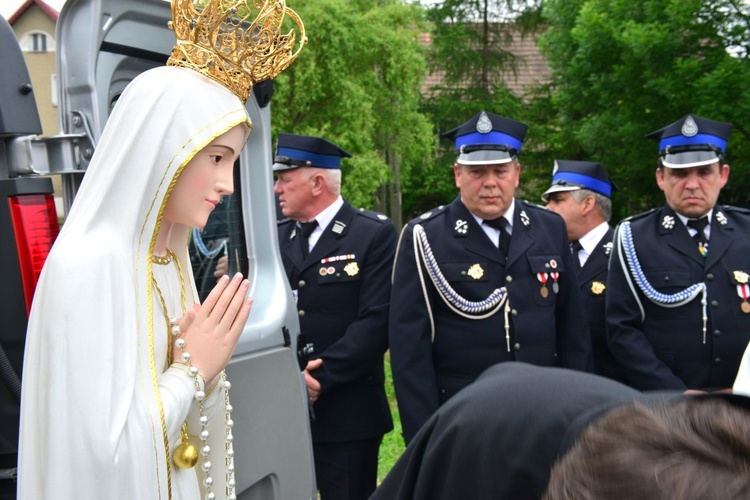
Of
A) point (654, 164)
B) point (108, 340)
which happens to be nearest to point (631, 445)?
point (108, 340)

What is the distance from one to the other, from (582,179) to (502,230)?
2083 mm

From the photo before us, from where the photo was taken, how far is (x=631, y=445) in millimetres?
883

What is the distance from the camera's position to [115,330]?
6.86 ft

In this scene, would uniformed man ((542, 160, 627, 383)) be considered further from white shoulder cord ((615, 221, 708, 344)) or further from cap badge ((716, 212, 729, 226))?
cap badge ((716, 212, 729, 226))

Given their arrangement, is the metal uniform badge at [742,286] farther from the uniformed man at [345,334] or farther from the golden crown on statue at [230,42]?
the golden crown on statue at [230,42]

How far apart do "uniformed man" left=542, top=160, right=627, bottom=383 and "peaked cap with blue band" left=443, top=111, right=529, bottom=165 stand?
122 cm

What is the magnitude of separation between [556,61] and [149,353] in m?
15.5

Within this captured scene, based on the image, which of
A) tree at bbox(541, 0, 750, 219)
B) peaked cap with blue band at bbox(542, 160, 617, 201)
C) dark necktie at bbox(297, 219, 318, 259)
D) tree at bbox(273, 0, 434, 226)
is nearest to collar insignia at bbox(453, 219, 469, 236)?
dark necktie at bbox(297, 219, 318, 259)

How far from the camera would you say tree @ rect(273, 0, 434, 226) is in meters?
17.0

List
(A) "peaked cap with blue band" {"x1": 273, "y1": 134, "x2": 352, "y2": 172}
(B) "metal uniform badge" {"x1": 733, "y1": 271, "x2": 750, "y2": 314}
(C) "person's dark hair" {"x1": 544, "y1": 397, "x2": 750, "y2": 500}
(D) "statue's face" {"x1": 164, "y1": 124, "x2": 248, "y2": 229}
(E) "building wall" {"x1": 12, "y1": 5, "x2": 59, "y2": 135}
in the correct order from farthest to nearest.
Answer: (A) "peaked cap with blue band" {"x1": 273, "y1": 134, "x2": 352, "y2": 172} < (B) "metal uniform badge" {"x1": 733, "y1": 271, "x2": 750, "y2": 314} < (E) "building wall" {"x1": 12, "y1": 5, "x2": 59, "y2": 135} < (D) "statue's face" {"x1": 164, "y1": 124, "x2": 248, "y2": 229} < (C) "person's dark hair" {"x1": 544, "y1": 397, "x2": 750, "y2": 500}

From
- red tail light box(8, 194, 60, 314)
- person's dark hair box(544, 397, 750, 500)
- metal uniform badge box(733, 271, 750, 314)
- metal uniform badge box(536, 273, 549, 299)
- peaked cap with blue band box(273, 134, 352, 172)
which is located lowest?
metal uniform badge box(733, 271, 750, 314)

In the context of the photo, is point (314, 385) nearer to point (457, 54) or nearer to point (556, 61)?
point (556, 61)

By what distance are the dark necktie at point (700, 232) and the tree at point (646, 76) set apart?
690 cm

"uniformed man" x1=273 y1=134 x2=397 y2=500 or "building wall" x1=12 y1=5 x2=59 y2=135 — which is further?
"uniformed man" x1=273 y1=134 x2=397 y2=500
